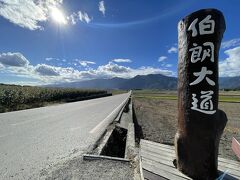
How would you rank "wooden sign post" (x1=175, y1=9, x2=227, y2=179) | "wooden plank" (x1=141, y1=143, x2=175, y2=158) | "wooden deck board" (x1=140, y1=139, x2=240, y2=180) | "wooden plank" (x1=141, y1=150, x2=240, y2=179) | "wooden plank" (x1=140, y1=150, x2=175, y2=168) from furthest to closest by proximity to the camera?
"wooden plank" (x1=141, y1=143, x2=175, y2=158), "wooden plank" (x1=140, y1=150, x2=175, y2=168), "wooden plank" (x1=141, y1=150, x2=240, y2=179), "wooden deck board" (x1=140, y1=139, x2=240, y2=180), "wooden sign post" (x1=175, y1=9, x2=227, y2=179)

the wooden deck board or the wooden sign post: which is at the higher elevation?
the wooden sign post

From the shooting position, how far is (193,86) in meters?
2.55

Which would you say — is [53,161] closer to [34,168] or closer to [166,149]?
[34,168]

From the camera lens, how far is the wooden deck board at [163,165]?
2.58 meters

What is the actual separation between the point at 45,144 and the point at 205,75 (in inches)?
175

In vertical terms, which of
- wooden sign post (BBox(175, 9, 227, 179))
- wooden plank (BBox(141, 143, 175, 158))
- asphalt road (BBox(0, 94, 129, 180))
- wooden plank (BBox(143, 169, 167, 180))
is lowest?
asphalt road (BBox(0, 94, 129, 180))


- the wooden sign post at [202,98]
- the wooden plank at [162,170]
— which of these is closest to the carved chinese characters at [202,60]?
the wooden sign post at [202,98]

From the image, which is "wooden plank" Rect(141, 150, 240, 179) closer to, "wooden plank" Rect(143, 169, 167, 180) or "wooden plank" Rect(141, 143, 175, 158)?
"wooden plank" Rect(141, 143, 175, 158)

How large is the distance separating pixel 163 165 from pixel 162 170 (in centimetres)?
18

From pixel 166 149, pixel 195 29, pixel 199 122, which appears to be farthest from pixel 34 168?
pixel 195 29

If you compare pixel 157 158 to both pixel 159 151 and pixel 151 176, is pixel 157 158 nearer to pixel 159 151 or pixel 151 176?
pixel 159 151

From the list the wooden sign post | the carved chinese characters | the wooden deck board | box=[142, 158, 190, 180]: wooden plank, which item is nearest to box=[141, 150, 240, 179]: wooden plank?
the wooden deck board

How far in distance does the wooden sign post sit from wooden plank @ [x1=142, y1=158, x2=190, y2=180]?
0.47ft

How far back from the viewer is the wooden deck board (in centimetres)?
258
